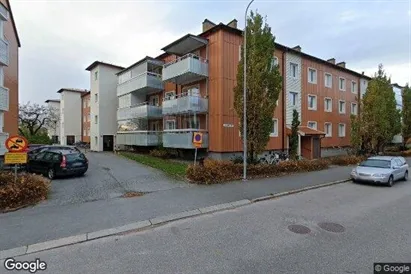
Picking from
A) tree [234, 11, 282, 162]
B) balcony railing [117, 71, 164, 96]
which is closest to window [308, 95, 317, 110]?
tree [234, 11, 282, 162]

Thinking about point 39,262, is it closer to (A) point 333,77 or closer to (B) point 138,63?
(B) point 138,63

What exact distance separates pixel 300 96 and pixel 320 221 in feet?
62.8

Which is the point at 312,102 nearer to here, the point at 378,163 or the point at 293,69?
the point at 293,69

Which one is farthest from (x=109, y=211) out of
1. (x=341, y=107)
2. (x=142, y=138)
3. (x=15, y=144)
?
(x=341, y=107)

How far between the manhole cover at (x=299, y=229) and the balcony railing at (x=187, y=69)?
45.6ft

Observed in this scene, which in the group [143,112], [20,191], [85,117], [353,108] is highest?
[353,108]

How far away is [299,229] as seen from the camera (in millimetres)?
5969

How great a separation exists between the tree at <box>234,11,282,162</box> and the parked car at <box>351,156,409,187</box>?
15.5 feet

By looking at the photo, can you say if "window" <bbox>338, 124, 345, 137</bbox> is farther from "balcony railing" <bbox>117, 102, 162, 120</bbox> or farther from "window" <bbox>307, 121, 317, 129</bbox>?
"balcony railing" <bbox>117, 102, 162, 120</bbox>

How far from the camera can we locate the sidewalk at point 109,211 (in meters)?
5.70

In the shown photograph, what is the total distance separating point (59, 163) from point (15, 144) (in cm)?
432

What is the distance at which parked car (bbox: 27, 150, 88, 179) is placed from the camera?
489 inches

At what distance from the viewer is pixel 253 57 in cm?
1365

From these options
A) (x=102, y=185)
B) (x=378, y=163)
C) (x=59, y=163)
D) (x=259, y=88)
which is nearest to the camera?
(x=102, y=185)
